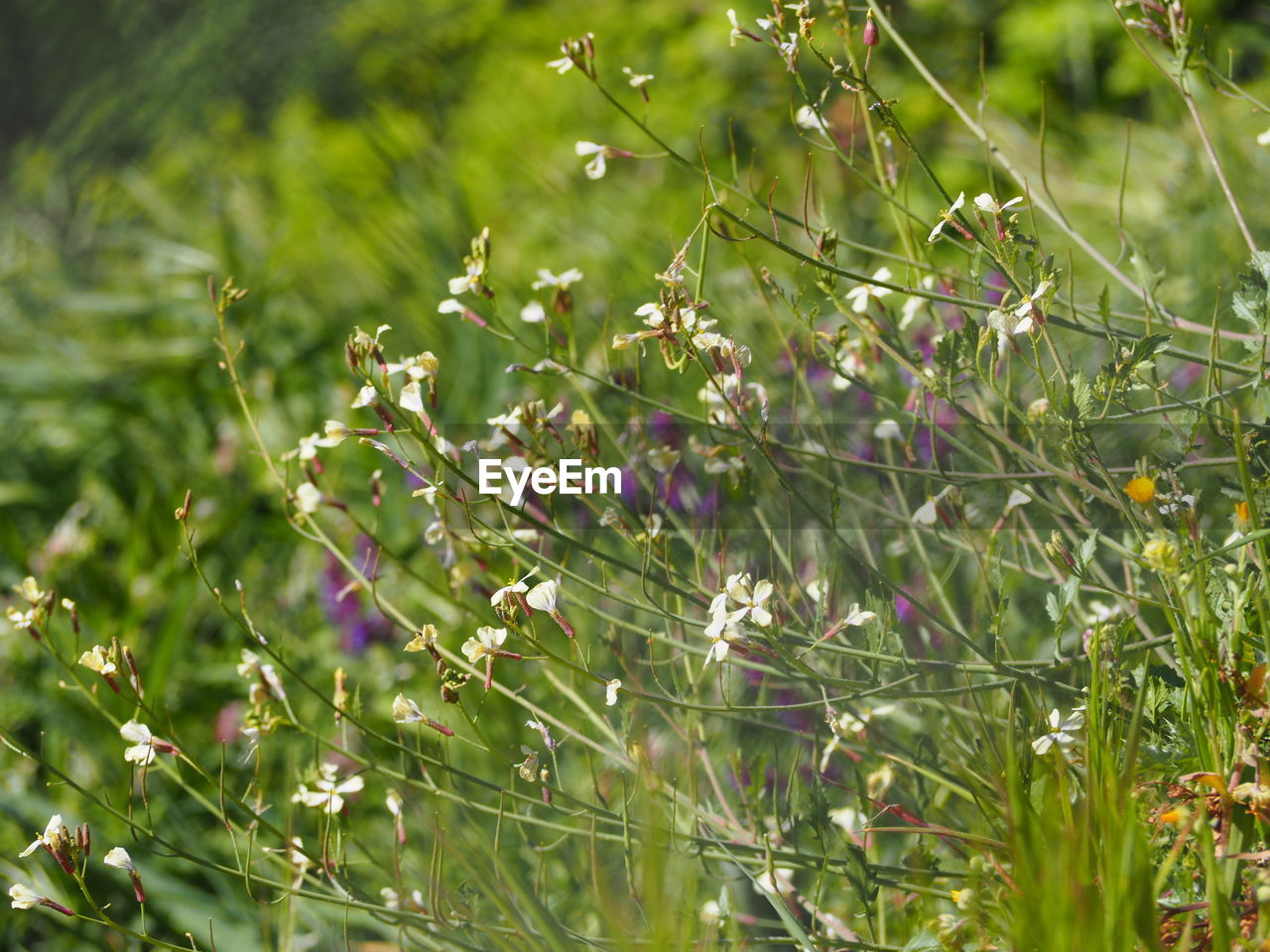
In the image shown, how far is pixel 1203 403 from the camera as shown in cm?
67

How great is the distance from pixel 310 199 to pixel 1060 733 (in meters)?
3.18

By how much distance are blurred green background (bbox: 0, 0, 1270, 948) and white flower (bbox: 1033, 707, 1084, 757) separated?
0.31 metres

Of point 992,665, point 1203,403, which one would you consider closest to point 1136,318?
point 1203,403

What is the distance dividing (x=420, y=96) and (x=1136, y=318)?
2898mm

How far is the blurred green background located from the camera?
70.4 inches

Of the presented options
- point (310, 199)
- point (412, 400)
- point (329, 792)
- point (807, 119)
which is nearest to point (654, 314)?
point (412, 400)

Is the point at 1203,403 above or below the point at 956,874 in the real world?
above

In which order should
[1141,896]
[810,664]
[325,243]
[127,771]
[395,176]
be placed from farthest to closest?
[325,243] → [395,176] → [127,771] → [810,664] → [1141,896]

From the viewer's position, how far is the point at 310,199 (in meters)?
3.45

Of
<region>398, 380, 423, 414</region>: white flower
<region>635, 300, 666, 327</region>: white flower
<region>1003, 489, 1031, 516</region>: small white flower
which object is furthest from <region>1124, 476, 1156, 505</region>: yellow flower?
<region>398, 380, 423, 414</region>: white flower

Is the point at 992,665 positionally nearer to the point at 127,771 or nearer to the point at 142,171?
the point at 127,771

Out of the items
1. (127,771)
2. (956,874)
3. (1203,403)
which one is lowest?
(127,771)

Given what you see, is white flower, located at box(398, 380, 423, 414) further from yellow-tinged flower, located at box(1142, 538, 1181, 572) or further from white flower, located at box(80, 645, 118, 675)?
yellow-tinged flower, located at box(1142, 538, 1181, 572)

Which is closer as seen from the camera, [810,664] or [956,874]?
[956,874]
